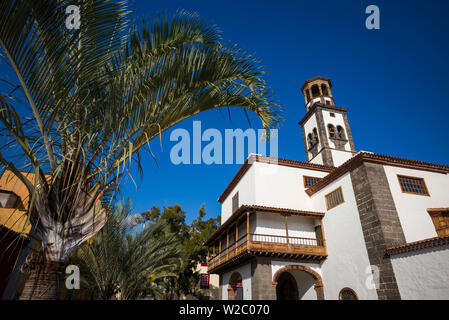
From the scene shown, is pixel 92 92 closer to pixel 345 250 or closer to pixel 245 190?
pixel 345 250

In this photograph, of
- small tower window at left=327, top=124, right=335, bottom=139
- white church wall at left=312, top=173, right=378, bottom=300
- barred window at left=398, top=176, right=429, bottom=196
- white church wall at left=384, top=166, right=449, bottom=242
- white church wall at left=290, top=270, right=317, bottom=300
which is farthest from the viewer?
small tower window at left=327, top=124, right=335, bottom=139

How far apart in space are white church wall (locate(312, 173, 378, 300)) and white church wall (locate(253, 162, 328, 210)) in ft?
6.38

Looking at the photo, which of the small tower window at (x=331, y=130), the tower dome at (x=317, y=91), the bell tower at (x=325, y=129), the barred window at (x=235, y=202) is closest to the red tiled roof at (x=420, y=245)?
the barred window at (x=235, y=202)

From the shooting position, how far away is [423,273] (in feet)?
28.0

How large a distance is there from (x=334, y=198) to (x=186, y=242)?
14.5 meters

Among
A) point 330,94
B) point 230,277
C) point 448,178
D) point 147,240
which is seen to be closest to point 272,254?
point 230,277

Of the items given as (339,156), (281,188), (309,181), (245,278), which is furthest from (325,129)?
(245,278)

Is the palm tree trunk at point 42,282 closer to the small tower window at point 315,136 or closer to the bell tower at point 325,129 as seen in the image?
the bell tower at point 325,129

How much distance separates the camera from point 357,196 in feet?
39.2

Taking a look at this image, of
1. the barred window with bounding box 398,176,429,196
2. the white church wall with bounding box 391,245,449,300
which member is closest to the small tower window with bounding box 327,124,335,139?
the barred window with bounding box 398,176,429,196

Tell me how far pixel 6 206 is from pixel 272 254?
1255 centimetres

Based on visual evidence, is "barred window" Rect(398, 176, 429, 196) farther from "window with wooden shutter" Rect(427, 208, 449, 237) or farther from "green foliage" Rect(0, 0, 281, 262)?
"green foliage" Rect(0, 0, 281, 262)

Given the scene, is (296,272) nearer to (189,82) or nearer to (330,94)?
(189,82)

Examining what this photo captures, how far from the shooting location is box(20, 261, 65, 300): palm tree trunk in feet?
8.13
